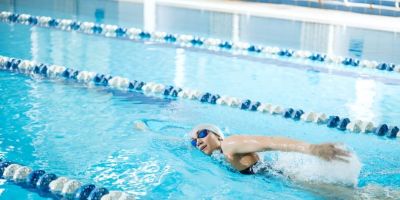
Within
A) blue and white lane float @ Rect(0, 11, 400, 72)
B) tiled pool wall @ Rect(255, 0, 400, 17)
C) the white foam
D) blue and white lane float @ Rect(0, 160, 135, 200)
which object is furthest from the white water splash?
tiled pool wall @ Rect(255, 0, 400, 17)

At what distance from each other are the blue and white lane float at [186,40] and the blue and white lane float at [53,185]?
631 cm

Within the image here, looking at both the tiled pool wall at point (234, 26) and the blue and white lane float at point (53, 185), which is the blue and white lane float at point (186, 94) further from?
the tiled pool wall at point (234, 26)

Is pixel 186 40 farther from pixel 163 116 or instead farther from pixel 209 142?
pixel 209 142

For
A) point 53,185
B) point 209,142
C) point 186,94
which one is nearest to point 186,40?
point 186,94

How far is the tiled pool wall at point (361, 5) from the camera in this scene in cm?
1652

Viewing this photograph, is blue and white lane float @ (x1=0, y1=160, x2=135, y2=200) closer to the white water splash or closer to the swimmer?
the swimmer

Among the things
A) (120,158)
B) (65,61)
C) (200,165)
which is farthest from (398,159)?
(65,61)

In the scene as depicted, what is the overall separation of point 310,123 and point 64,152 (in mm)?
2444

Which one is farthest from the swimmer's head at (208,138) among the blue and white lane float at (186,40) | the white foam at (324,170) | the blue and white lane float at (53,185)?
the blue and white lane float at (186,40)

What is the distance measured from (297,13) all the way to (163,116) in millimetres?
10661

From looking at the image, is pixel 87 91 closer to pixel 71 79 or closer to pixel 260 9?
pixel 71 79

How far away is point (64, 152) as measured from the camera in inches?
185

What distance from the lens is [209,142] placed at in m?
4.09

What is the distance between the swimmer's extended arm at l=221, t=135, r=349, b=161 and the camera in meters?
2.99
